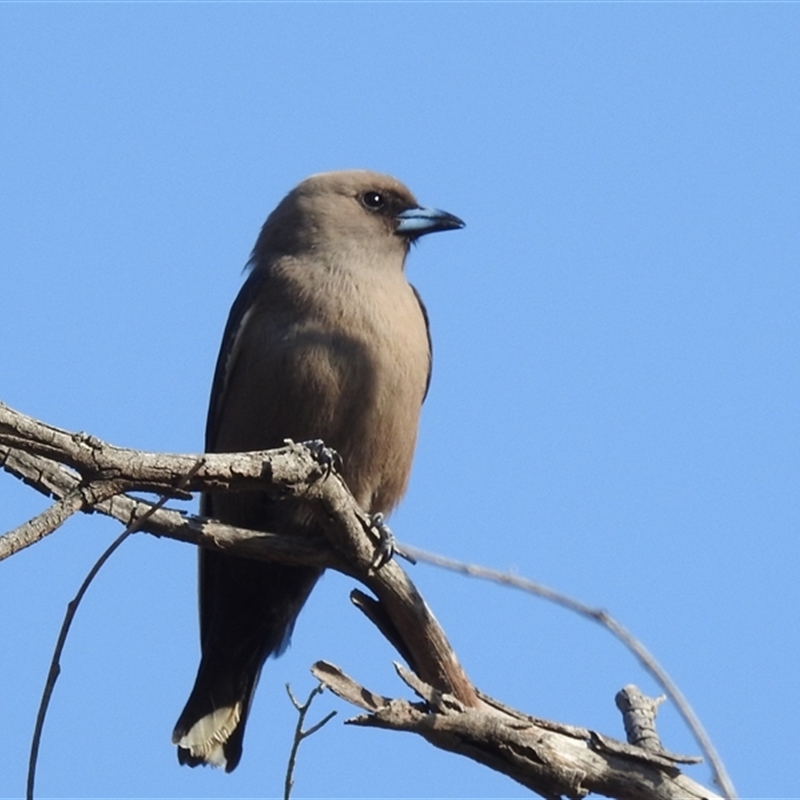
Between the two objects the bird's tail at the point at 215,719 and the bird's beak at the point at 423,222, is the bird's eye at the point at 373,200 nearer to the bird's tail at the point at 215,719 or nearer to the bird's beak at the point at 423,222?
the bird's beak at the point at 423,222

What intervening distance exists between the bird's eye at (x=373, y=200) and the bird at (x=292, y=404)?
11.6 inches

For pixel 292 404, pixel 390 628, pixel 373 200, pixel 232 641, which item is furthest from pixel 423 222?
pixel 390 628

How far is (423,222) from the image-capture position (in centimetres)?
769

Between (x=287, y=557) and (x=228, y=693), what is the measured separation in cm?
142

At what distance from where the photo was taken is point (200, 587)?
275 inches

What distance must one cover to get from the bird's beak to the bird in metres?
0.23

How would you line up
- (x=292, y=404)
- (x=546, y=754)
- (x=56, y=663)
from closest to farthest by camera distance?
1. (x=56, y=663)
2. (x=546, y=754)
3. (x=292, y=404)

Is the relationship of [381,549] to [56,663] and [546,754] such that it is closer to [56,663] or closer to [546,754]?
[546,754]

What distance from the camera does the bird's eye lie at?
25.3ft

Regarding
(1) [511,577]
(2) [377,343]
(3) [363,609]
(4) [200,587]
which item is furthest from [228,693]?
(1) [511,577]

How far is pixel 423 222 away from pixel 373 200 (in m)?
0.29

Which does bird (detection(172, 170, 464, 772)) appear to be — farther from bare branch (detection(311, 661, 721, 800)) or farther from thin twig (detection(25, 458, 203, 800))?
thin twig (detection(25, 458, 203, 800))

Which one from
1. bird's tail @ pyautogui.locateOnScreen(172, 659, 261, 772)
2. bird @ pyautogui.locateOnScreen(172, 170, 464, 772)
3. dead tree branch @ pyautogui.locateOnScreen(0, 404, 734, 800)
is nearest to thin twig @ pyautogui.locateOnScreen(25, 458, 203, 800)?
dead tree branch @ pyautogui.locateOnScreen(0, 404, 734, 800)

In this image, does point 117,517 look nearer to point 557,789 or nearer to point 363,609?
point 363,609
